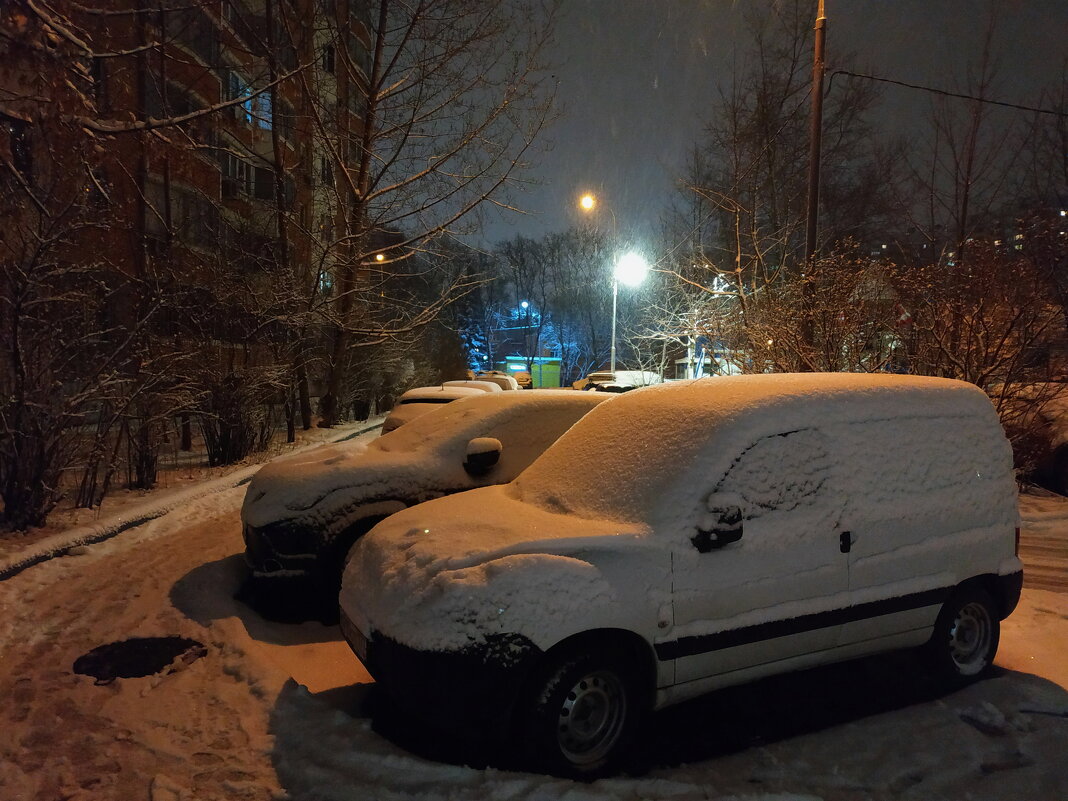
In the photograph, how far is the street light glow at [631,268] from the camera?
74.2ft

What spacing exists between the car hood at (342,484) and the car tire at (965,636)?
11.5 feet

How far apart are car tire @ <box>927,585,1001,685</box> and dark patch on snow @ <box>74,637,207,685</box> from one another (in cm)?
464

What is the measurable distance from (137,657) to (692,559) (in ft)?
12.0

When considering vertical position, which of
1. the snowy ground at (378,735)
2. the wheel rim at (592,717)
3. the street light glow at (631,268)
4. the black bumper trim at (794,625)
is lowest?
the snowy ground at (378,735)

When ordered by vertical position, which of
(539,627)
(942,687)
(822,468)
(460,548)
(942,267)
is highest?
(942,267)

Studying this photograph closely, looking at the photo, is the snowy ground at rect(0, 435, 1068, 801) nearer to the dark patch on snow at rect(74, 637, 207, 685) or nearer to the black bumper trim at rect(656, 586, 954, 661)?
the dark patch on snow at rect(74, 637, 207, 685)

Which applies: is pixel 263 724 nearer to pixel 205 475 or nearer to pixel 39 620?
pixel 39 620

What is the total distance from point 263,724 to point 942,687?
12.8 feet

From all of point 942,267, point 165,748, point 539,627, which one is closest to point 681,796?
point 539,627

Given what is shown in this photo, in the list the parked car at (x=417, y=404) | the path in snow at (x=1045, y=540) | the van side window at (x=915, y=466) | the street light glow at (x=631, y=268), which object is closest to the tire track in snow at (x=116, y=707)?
the van side window at (x=915, y=466)

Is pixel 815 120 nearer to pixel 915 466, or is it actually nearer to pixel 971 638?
pixel 915 466

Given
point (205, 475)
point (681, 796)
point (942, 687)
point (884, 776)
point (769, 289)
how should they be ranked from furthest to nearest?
point (769, 289), point (205, 475), point (942, 687), point (884, 776), point (681, 796)

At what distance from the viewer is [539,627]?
303 cm

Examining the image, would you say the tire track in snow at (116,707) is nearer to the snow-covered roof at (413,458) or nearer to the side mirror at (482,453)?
the snow-covered roof at (413,458)
